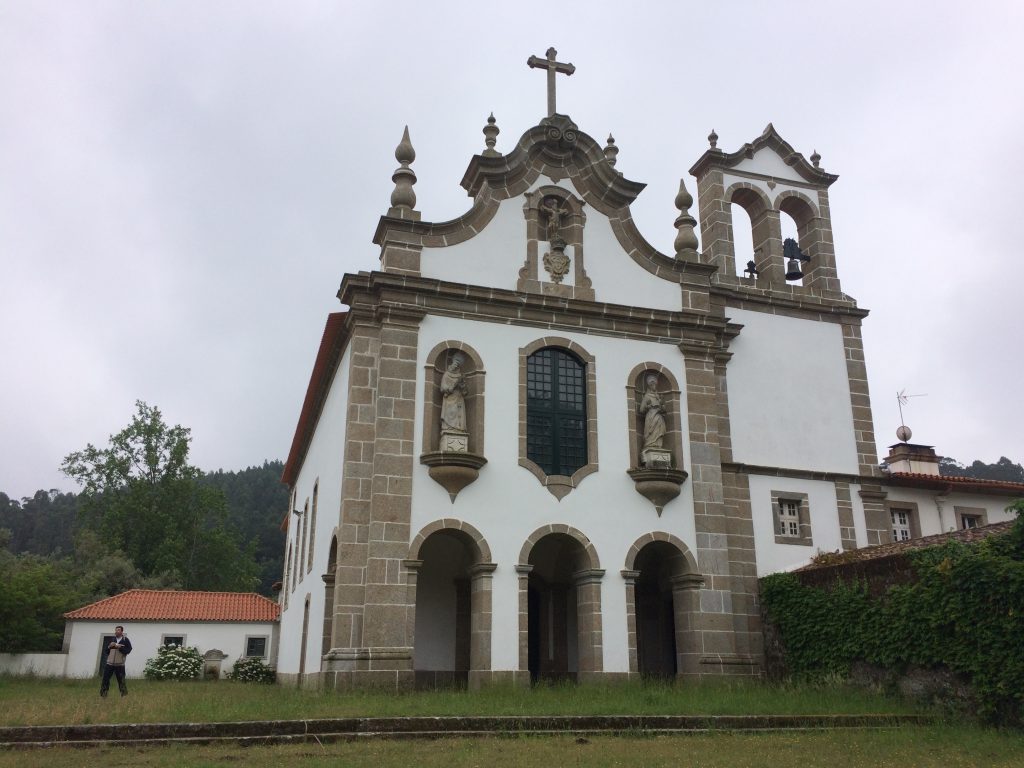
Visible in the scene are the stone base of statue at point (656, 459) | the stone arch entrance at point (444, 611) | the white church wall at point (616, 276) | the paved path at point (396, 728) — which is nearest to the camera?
the paved path at point (396, 728)

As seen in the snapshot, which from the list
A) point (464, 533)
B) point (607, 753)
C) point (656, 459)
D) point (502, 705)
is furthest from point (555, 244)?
point (607, 753)

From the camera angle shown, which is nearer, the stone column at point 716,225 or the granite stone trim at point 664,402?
the granite stone trim at point 664,402

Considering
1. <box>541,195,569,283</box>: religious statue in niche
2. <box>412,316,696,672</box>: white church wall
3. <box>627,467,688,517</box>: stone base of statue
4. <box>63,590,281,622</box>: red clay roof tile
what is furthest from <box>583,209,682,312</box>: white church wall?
<box>63,590,281,622</box>: red clay roof tile

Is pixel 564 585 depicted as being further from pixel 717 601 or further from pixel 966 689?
pixel 966 689

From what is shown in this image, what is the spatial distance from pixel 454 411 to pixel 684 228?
7.15 m

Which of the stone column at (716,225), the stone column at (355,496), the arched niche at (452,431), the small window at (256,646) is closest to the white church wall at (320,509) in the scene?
the stone column at (355,496)

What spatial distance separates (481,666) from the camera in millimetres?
15023

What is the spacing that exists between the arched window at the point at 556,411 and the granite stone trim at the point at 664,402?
0.94 meters

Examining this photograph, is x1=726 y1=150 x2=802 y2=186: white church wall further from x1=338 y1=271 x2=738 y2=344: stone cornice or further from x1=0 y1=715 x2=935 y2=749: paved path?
x1=0 y1=715 x2=935 y2=749: paved path

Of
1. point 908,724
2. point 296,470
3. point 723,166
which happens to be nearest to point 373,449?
point 908,724

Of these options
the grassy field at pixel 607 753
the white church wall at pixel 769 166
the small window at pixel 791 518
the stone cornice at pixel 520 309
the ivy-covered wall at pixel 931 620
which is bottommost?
the grassy field at pixel 607 753

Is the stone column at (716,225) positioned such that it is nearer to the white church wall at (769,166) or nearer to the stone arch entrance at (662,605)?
the white church wall at (769,166)

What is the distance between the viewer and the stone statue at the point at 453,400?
15.9m

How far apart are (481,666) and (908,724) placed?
6.66m
